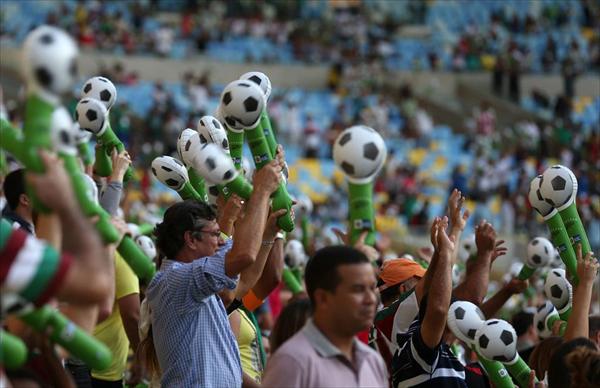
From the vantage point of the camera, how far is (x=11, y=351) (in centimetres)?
404

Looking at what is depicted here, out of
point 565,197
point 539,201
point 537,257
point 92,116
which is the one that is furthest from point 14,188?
point 537,257

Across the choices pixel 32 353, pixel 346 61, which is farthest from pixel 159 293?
pixel 346 61

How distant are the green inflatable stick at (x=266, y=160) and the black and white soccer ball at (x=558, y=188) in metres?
1.95

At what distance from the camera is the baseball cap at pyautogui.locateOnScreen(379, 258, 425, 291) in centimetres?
697

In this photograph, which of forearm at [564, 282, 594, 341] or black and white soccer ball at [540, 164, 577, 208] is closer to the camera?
forearm at [564, 282, 594, 341]

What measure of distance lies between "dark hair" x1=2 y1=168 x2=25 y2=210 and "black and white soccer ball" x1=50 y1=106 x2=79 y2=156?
7.40 ft

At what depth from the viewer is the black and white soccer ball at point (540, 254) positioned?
8.70 m

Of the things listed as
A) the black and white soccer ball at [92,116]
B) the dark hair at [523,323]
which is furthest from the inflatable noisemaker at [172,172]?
the dark hair at [523,323]

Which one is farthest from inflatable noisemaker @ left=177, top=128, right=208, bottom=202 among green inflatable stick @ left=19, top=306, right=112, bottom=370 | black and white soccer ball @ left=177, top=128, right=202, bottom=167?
green inflatable stick @ left=19, top=306, right=112, bottom=370

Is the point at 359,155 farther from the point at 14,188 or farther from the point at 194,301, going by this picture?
the point at 14,188

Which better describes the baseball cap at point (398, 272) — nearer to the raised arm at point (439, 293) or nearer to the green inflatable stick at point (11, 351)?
the raised arm at point (439, 293)

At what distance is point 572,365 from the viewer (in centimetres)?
539

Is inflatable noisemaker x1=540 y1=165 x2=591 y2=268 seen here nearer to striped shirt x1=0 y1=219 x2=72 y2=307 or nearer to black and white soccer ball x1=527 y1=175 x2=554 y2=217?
black and white soccer ball x1=527 y1=175 x2=554 y2=217

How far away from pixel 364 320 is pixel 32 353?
A: 1.24 meters
